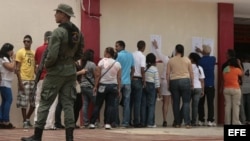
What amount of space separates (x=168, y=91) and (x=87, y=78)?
2.40m

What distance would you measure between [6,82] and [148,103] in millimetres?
3423

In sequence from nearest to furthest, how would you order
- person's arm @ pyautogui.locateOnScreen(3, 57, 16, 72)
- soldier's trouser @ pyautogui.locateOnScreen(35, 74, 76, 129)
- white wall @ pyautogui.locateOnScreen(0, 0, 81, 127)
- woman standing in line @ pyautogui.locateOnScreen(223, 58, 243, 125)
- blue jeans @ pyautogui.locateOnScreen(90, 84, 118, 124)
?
1. soldier's trouser @ pyautogui.locateOnScreen(35, 74, 76, 129)
2. person's arm @ pyautogui.locateOnScreen(3, 57, 16, 72)
3. blue jeans @ pyautogui.locateOnScreen(90, 84, 118, 124)
4. white wall @ pyautogui.locateOnScreen(0, 0, 81, 127)
5. woman standing in line @ pyautogui.locateOnScreen(223, 58, 243, 125)

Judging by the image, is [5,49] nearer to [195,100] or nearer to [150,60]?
[150,60]

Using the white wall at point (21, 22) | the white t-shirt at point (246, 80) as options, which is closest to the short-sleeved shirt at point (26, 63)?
the white wall at point (21, 22)

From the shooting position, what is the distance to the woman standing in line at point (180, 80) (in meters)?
12.3

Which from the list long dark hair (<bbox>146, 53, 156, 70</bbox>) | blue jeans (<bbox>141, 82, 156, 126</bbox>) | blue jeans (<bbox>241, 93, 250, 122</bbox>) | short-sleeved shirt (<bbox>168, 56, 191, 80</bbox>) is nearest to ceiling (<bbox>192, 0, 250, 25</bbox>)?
blue jeans (<bbox>241, 93, 250, 122</bbox>)

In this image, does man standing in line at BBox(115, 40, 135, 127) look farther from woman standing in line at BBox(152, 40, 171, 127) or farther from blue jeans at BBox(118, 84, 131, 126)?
woman standing in line at BBox(152, 40, 171, 127)

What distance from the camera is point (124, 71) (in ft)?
39.5

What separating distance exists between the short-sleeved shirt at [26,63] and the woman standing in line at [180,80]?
127 inches

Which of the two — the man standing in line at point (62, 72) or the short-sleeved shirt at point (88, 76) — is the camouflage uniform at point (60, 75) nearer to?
the man standing in line at point (62, 72)

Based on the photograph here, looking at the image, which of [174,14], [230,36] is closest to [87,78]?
[174,14]

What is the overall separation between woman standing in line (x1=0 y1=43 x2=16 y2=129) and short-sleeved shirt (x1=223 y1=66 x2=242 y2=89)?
533 centimetres

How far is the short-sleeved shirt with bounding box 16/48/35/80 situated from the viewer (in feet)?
38.5

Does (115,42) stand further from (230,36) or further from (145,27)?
(230,36)
